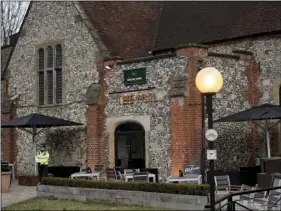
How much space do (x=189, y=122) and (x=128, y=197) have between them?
17.8ft

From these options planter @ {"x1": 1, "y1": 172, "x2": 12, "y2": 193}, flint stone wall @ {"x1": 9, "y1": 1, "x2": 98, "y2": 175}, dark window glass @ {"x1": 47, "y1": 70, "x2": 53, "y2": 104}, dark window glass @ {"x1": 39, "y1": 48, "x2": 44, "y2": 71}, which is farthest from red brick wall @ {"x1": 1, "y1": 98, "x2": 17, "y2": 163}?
planter @ {"x1": 1, "y1": 172, "x2": 12, "y2": 193}

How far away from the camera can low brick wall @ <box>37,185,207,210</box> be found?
→ 13.5 m

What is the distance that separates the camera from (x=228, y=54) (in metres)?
21.4

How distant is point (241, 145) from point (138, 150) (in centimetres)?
436

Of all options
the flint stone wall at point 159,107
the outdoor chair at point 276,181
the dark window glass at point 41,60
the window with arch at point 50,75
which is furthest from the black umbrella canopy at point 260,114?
the dark window glass at point 41,60

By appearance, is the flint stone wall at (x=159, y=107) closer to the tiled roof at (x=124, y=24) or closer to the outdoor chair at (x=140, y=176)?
the outdoor chair at (x=140, y=176)

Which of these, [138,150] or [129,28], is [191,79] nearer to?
[138,150]

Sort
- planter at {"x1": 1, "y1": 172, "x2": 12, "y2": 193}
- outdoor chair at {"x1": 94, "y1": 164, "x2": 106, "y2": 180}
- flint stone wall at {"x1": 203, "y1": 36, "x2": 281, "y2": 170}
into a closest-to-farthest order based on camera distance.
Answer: planter at {"x1": 1, "y1": 172, "x2": 12, "y2": 193} → flint stone wall at {"x1": 203, "y1": 36, "x2": 281, "y2": 170} → outdoor chair at {"x1": 94, "y1": 164, "x2": 106, "y2": 180}

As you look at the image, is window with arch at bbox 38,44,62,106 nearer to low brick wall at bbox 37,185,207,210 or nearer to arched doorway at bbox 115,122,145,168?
arched doorway at bbox 115,122,145,168

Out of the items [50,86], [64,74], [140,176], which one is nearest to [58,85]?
[50,86]

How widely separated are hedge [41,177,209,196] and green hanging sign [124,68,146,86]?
5644 millimetres

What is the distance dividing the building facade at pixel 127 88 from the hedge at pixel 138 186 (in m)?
4.51

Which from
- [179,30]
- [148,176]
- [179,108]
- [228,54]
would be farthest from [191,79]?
[179,30]

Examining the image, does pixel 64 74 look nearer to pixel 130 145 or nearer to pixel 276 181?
pixel 130 145
